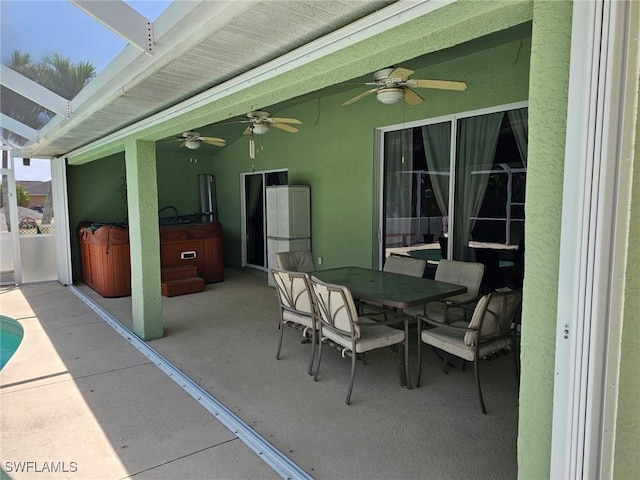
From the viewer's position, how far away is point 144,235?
4.34m

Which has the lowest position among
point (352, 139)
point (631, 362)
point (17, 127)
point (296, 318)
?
point (296, 318)

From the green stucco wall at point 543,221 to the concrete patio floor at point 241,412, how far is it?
1.09 meters

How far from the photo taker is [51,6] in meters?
2.78

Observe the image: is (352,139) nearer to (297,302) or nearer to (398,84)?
(398,84)

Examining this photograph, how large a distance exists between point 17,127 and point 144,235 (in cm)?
289

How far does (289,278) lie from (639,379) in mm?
2692

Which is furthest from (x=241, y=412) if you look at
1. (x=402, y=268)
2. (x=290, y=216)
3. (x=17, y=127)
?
(x=17, y=127)

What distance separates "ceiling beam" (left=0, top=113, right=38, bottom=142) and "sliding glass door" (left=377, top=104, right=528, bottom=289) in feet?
15.8

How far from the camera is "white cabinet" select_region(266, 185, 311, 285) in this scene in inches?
252

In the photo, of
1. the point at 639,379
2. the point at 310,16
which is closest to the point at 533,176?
the point at 639,379

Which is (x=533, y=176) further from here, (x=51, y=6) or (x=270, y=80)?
(x=51, y=6)

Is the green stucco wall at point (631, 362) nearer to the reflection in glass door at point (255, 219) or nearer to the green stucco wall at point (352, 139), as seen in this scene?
the green stucco wall at point (352, 139)

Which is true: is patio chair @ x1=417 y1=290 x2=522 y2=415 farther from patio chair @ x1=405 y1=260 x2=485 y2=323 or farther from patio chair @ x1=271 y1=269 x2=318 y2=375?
patio chair @ x1=271 y1=269 x2=318 y2=375

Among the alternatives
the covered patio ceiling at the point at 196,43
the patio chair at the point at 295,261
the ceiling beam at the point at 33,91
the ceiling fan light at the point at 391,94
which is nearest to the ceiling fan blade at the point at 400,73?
the ceiling fan light at the point at 391,94
